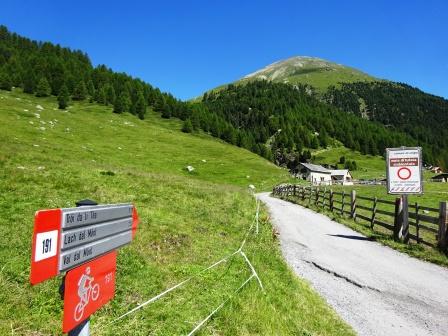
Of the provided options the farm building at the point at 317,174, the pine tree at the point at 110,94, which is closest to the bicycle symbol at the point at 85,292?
the pine tree at the point at 110,94

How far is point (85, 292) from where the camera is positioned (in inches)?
149

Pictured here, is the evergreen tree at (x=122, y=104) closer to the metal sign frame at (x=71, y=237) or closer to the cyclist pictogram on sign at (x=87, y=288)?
the metal sign frame at (x=71, y=237)

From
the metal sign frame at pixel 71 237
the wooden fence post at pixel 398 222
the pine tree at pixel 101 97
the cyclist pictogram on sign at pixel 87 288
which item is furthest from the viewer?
the pine tree at pixel 101 97

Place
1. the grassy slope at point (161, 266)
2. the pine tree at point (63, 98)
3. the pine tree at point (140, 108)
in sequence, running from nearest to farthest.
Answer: the grassy slope at point (161, 266) → the pine tree at point (63, 98) → the pine tree at point (140, 108)

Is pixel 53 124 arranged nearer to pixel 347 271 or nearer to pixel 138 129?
pixel 138 129

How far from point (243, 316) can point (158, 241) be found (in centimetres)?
467

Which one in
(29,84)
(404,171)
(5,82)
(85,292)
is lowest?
(85,292)

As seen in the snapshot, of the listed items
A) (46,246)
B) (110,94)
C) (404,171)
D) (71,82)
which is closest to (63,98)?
(71,82)

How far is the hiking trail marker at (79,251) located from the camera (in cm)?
312

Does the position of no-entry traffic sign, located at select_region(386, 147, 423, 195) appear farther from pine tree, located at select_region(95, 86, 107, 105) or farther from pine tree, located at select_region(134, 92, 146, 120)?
pine tree, located at select_region(95, 86, 107, 105)

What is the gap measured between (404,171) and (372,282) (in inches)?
410

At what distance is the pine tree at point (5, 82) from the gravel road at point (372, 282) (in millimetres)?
119749

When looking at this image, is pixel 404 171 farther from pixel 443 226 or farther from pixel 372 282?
pixel 372 282

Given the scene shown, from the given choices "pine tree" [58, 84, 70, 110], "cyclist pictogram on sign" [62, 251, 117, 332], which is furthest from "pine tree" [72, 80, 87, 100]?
"cyclist pictogram on sign" [62, 251, 117, 332]
